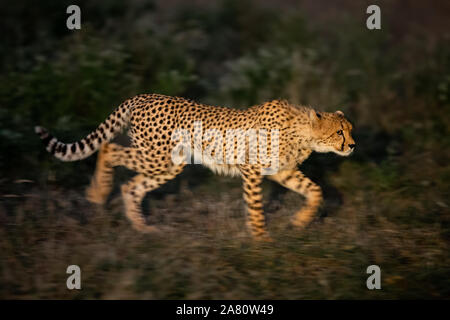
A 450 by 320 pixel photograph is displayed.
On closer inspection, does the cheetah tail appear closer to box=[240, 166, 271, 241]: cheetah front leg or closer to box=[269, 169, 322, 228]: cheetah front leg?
box=[240, 166, 271, 241]: cheetah front leg

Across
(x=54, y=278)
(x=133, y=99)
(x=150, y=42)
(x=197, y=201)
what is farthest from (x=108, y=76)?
(x=54, y=278)

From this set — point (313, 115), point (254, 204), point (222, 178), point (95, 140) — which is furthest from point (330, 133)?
point (95, 140)

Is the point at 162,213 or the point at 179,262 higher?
the point at 162,213

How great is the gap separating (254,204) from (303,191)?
0.51 meters

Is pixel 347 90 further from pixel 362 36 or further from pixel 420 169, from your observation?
pixel 420 169

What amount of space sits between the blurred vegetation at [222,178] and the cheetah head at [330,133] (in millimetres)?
625

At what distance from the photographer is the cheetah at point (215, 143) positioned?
184 inches

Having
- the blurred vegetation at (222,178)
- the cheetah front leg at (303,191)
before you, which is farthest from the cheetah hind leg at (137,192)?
the cheetah front leg at (303,191)

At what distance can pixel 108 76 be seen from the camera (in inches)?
254

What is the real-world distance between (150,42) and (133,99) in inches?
101

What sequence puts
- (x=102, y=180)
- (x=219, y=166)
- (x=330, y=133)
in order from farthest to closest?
(x=102, y=180) → (x=219, y=166) → (x=330, y=133)

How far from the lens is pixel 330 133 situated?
188 inches

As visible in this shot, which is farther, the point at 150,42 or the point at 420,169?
the point at 150,42

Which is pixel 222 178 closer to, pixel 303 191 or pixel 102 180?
pixel 303 191
